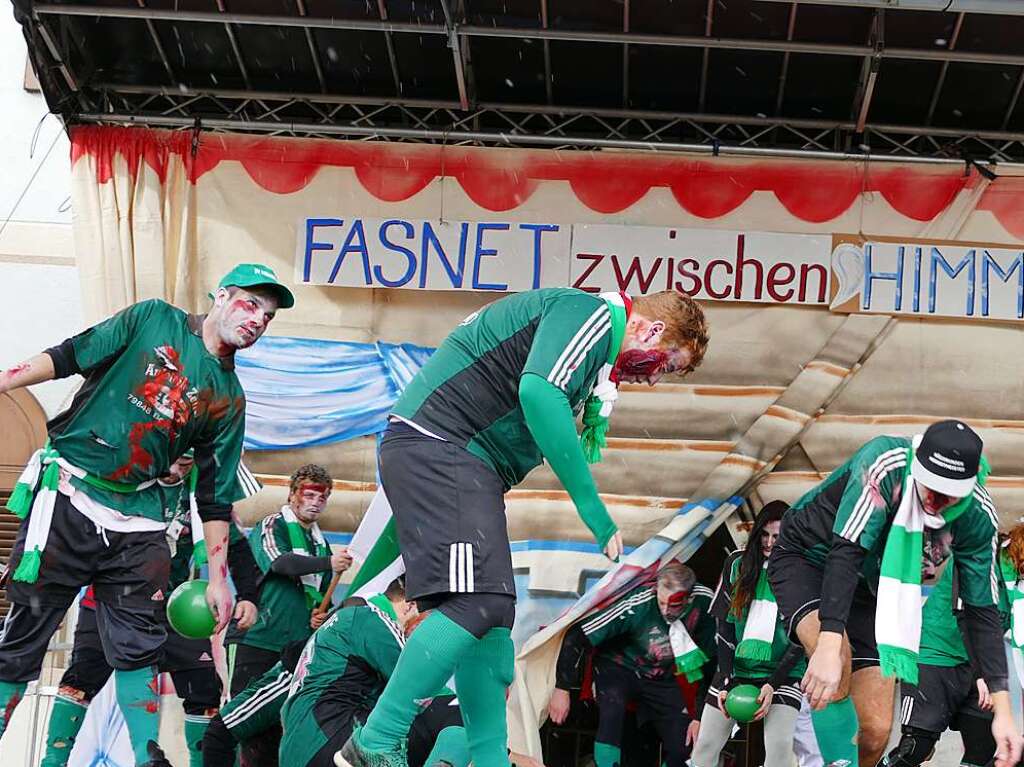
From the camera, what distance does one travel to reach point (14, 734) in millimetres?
6426

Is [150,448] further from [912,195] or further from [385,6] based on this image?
[912,195]

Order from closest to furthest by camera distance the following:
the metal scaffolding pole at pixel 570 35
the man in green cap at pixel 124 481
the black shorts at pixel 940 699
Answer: the man in green cap at pixel 124 481 → the black shorts at pixel 940 699 → the metal scaffolding pole at pixel 570 35

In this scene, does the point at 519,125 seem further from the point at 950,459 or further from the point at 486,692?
the point at 486,692

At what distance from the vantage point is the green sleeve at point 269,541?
6.21m

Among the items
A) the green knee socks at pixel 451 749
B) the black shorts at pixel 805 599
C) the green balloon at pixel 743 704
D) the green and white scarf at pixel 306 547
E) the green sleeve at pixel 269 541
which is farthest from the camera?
the green and white scarf at pixel 306 547

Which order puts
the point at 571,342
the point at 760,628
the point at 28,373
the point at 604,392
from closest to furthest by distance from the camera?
the point at 571,342
the point at 604,392
the point at 28,373
the point at 760,628

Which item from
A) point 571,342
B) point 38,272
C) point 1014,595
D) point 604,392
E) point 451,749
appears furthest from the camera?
point 38,272

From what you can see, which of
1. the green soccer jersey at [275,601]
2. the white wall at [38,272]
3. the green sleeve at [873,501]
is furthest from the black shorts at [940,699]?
the white wall at [38,272]

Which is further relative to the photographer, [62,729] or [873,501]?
[62,729]

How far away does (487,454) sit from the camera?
3.42 metres

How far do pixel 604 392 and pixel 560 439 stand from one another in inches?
13.9

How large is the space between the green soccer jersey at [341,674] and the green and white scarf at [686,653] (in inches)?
111

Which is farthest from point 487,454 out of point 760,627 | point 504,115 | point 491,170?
point 504,115

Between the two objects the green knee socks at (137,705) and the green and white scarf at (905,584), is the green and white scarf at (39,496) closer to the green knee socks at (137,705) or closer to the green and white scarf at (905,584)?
the green knee socks at (137,705)
